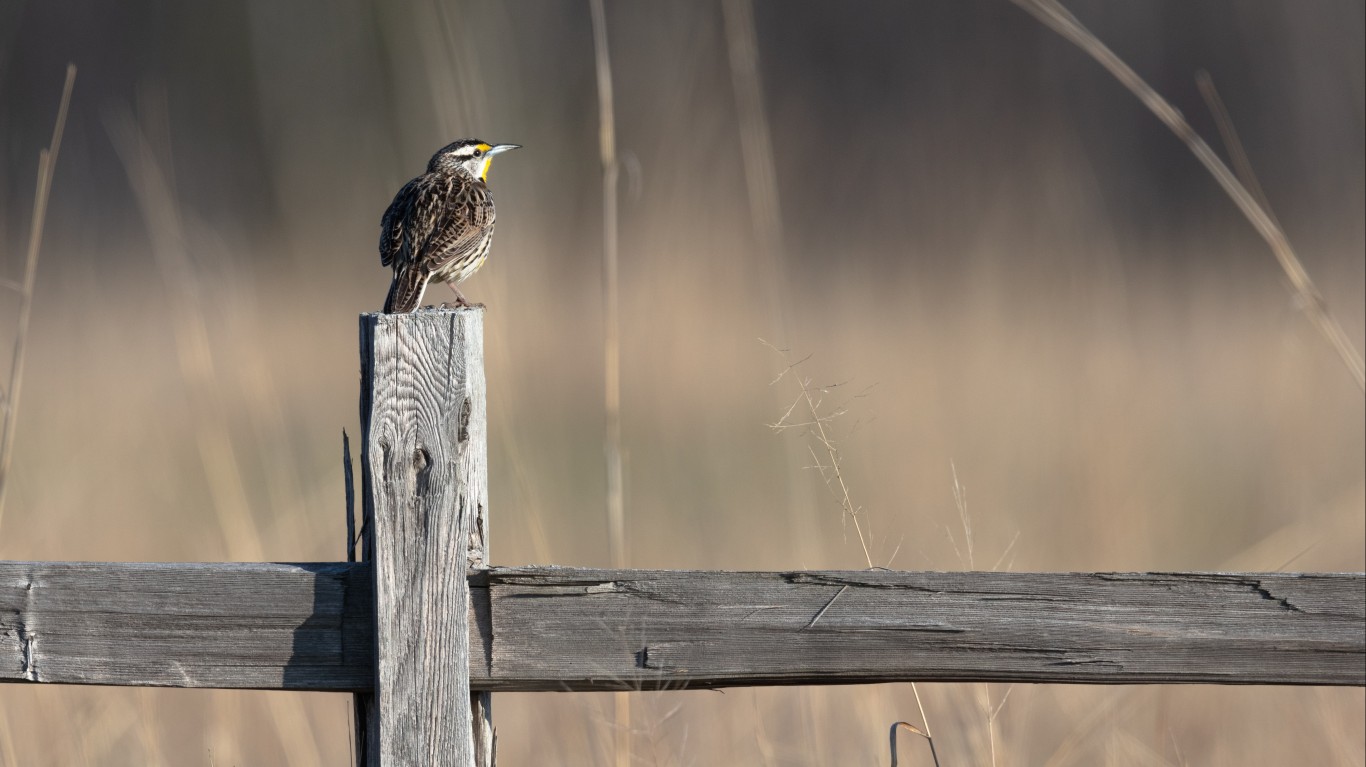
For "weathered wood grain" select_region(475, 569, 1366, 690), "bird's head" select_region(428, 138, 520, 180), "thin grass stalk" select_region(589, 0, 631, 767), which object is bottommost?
"weathered wood grain" select_region(475, 569, 1366, 690)

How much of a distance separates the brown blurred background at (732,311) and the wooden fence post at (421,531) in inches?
30.6

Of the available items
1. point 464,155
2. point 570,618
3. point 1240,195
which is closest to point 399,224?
point 464,155

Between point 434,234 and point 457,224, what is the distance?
0.21 feet

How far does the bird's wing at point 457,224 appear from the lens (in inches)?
104

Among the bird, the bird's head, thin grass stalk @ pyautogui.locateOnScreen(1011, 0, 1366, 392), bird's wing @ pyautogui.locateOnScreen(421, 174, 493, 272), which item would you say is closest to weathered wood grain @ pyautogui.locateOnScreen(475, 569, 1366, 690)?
thin grass stalk @ pyautogui.locateOnScreen(1011, 0, 1366, 392)

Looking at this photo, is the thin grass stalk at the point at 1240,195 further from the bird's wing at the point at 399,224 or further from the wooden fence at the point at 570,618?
the bird's wing at the point at 399,224

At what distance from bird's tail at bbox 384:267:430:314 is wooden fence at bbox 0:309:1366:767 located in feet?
3.36

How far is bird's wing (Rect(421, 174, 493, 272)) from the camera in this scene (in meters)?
2.64

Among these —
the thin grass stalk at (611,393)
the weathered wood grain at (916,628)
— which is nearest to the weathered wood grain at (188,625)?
the weathered wood grain at (916,628)

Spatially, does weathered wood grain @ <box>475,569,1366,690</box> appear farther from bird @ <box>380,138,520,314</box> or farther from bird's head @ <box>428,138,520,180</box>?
bird's head @ <box>428,138,520,180</box>

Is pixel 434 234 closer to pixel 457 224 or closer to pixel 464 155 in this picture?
pixel 457 224

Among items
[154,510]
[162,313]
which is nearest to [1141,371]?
[154,510]

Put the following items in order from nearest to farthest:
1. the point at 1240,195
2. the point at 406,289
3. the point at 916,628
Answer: the point at 916,628
the point at 1240,195
the point at 406,289

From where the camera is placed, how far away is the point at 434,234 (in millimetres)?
2658
